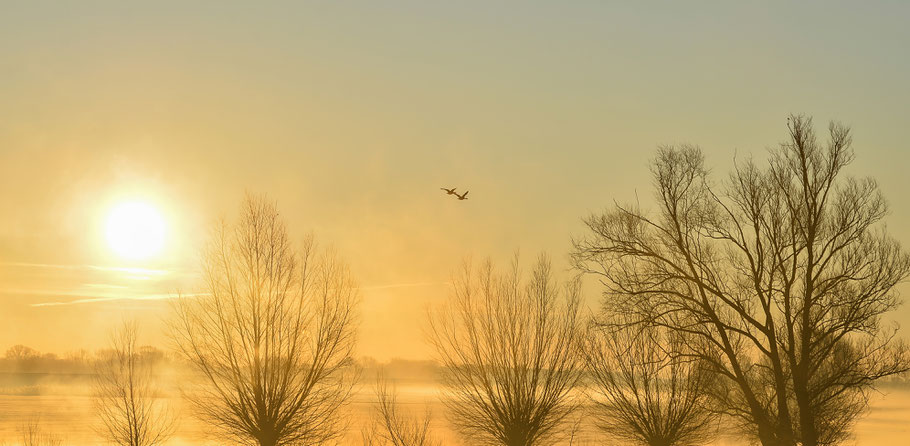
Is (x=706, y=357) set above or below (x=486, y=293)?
below

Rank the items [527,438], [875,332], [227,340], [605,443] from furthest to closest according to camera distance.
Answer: [605,443] < [527,438] < [227,340] < [875,332]

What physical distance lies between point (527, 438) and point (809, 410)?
989 centimetres

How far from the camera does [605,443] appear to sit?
3422cm

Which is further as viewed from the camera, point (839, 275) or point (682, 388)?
point (682, 388)

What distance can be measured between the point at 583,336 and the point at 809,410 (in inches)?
336


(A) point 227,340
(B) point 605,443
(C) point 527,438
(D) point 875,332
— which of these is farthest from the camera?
(B) point 605,443

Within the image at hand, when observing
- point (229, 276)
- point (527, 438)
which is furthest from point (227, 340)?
point (527, 438)

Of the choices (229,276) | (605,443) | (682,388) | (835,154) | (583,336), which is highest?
(835,154)

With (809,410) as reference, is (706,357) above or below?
above

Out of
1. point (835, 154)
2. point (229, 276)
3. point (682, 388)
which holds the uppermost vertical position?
point (835, 154)

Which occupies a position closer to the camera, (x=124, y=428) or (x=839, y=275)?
(x=839, y=275)

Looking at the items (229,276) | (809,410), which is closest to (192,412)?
(229,276)

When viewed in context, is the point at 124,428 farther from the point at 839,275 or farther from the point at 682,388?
the point at 839,275

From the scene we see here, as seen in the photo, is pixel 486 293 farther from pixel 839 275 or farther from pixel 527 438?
pixel 839 275
